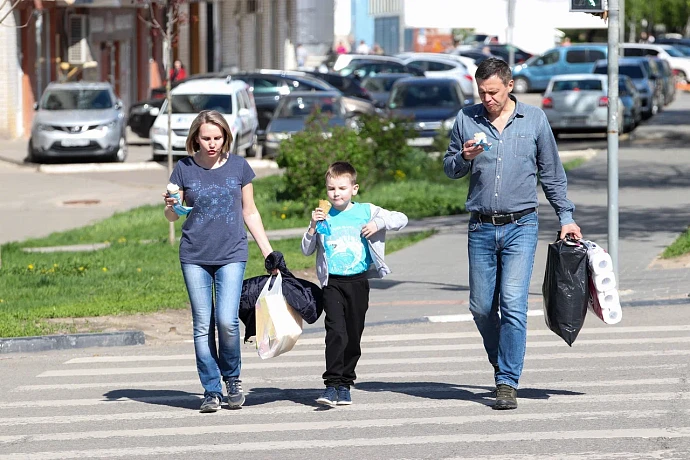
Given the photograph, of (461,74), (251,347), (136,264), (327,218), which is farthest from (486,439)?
Answer: (461,74)

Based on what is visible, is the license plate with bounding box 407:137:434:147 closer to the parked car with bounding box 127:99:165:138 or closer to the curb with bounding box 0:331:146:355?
the parked car with bounding box 127:99:165:138

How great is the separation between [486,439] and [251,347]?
372 centimetres

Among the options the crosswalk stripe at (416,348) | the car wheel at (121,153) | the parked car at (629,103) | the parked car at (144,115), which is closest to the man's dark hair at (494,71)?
the crosswalk stripe at (416,348)

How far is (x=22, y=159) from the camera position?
96.4 ft

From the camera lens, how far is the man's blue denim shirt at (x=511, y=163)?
7398 millimetres

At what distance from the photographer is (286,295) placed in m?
7.56

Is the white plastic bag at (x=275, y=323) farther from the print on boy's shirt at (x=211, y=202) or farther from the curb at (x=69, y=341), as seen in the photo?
the curb at (x=69, y=341)

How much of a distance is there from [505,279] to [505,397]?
630 mm

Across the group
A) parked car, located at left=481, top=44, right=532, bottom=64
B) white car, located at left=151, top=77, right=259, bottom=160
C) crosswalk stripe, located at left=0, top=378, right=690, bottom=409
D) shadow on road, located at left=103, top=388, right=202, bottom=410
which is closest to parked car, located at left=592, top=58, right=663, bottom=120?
white car, located at left=151, top=77, right=259, bottom=160

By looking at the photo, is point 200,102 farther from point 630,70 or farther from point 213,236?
point 213,236

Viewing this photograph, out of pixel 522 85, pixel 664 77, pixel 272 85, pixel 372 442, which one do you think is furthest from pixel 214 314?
pixel 522 85

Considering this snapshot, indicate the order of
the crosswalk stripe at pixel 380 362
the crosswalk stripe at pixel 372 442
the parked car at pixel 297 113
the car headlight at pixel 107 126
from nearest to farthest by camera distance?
the crosswalk stripe at pixel 372 442, the crosswalk stripe at pixel 380 362, the car headlight at pixel 107 126, the parked car at pixel 297 113

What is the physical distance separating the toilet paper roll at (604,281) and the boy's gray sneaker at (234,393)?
205 cm

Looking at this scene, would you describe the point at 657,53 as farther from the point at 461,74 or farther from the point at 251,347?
the point at 251,347
